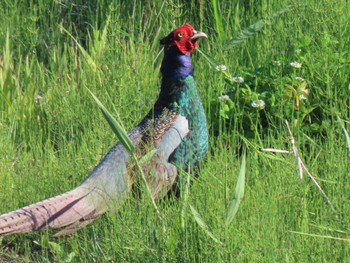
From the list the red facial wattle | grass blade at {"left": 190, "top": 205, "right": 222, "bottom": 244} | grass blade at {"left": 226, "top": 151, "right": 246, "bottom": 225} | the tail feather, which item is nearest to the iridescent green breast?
the red facial wattle

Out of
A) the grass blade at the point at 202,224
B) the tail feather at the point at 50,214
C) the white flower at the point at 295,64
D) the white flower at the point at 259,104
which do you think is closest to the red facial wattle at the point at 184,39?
the white flower at the point at 259,104

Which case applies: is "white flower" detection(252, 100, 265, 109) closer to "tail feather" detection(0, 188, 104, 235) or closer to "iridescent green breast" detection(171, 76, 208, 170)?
"iridescent green breast" detection(171, 76, 208, 170)

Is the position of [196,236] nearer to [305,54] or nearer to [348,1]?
[305,54]

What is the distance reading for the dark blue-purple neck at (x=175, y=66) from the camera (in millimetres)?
4578

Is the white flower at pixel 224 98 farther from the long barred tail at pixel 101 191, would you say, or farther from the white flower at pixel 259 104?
the long barred tail at pixel 101 191

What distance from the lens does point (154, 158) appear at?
4.31 m

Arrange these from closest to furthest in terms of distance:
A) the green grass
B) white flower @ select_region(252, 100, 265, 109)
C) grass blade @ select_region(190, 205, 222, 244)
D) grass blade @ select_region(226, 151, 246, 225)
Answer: grass blade @ select_region(226, 151, 246, 225)
grass blade @ select_region(190, 205, 222, 244)
the green grass
white flower @ select_region(252, 100, 265, 109)

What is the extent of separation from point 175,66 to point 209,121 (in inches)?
17.5

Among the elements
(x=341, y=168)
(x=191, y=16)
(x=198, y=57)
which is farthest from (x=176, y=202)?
(x=191, y=16)

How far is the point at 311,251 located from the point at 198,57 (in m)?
2.53

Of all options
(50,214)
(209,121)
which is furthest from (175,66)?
(50,214)

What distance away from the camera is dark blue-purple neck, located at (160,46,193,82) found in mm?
4578

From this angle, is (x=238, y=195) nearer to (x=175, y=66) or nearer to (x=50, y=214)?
(x=50, y=214)

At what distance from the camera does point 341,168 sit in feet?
12.4
